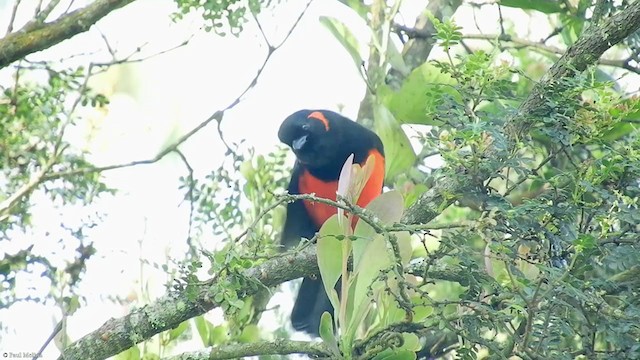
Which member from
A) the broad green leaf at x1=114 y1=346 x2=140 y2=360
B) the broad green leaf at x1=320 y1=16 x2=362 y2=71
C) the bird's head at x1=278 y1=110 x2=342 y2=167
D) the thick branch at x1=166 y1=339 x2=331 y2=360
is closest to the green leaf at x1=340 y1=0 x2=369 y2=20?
the broad green leaf at x1=320 y1=16 x2=362 y2=71

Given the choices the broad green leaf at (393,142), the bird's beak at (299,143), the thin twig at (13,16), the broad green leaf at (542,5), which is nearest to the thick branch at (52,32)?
the thin twig at (13,16)

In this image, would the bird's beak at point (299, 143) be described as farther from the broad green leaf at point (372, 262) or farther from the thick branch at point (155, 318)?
the broad green leaf at point (372, 262)

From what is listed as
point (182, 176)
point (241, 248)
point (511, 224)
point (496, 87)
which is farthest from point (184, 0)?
point (511, 224)

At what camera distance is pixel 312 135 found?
3682 mm

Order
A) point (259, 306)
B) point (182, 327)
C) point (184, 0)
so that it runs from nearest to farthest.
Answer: point (182, 327), point (184, 0), point (259, 306)

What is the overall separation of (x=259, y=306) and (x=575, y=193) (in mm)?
1177

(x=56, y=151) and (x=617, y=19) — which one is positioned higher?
(x=56, y=151)

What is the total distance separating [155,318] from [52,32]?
72 centimetres

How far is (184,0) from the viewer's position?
2.33 metres

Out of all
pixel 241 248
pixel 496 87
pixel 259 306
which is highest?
pixel 496 87

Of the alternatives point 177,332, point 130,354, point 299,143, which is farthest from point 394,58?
point 130,354

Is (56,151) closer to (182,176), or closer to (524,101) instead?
(182,176)

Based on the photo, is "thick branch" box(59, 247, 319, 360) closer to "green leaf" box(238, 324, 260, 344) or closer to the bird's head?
"green leaf" box(238, 324, 260, 344)

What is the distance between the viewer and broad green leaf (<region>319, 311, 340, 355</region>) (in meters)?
1.49
